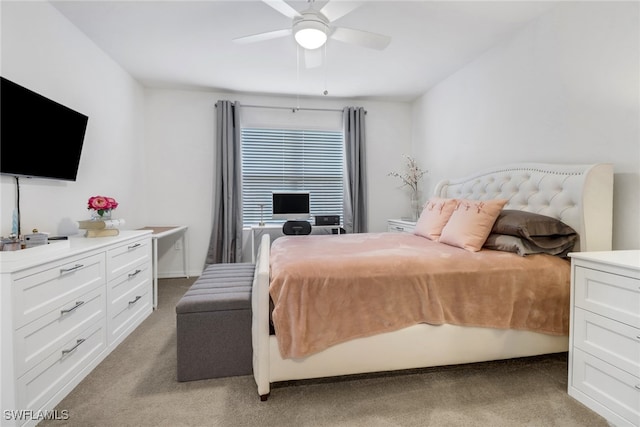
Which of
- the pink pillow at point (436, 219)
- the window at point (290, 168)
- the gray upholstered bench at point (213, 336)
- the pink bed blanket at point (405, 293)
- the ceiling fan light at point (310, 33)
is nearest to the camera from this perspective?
the pink bed blanket at point (405, 293)

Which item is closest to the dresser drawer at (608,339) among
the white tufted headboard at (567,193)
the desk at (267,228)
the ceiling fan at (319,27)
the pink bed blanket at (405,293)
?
the pink bed blanket at (405,293)

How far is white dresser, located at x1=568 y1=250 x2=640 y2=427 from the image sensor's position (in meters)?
1.33

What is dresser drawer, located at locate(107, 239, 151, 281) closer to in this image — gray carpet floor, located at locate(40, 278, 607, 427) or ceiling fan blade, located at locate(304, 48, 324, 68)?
gray carpet floor, located at locate(40, 278, 607, 427)

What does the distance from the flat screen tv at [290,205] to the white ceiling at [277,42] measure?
1.43 m

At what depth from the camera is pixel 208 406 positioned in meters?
1.53

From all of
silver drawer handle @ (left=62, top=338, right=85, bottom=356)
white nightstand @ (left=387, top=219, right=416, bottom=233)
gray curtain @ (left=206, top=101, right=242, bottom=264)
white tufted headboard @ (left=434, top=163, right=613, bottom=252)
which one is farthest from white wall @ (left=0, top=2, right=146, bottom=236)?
white tufted headboard @ (left=434, top=163, right=613, bottom=252)

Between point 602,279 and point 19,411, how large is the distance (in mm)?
2771

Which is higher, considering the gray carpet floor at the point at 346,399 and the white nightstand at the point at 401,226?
the white nightstand at the point at 401,226

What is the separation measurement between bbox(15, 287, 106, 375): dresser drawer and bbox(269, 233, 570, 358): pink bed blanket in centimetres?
112

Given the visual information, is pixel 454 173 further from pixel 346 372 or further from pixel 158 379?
pixel 158 379

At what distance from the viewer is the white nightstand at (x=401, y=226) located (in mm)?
3614

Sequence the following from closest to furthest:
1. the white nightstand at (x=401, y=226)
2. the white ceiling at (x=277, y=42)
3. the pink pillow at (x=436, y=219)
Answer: the white ceiling at (x=277, y=42) < the pink pillow at (x=436, y=219) < the white nightstand at (x=401, y=226)

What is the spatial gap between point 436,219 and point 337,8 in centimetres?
181

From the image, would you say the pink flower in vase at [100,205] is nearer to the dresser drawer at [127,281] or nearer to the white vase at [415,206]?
the dresser drawer at [127,281]
